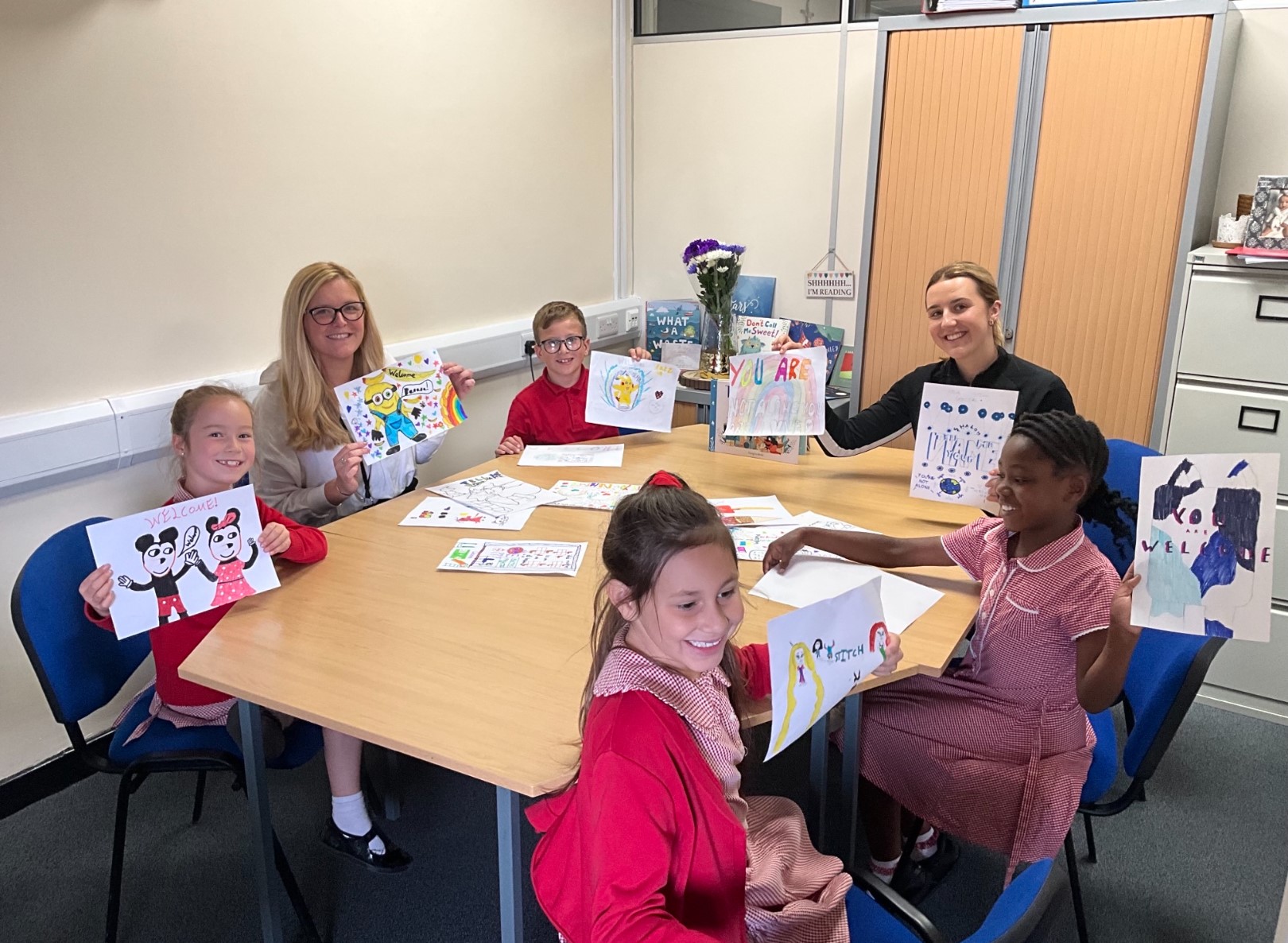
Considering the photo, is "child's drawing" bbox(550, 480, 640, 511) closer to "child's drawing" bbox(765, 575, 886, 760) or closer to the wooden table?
the wooden table

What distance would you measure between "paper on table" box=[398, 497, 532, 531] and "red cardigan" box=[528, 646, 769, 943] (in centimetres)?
98

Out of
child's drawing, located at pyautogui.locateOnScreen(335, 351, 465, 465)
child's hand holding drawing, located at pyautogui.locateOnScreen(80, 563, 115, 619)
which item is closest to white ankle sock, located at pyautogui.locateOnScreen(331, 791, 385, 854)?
child's hand holding drawing, located at pyautogui.locateOnScreen(80, 563, 115, 619)

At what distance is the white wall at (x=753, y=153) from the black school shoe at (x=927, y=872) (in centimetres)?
223

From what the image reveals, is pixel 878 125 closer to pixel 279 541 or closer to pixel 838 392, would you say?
pixel 838 392

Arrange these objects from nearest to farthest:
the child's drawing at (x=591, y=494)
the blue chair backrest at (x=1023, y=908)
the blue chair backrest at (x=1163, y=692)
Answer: the blue chair backrest at (x=1023, y=908), the blue chair backrest at (x=1163, y=692), the child's drawing at (x=591, y=494)

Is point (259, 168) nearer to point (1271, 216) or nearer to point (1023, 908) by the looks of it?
point (1023, 908)

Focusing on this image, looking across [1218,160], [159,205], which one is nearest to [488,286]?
[159,205]

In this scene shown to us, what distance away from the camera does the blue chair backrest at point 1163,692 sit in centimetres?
150

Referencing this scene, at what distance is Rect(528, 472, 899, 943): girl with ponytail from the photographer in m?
1.05

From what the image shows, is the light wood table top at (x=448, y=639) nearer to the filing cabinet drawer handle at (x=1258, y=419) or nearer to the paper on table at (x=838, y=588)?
the paper on table at (x=838, y=588)

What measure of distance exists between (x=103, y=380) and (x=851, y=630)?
2.01 m

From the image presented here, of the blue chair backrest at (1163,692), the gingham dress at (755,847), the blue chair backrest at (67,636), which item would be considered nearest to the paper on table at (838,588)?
the blue chair backrest at (1163,692)

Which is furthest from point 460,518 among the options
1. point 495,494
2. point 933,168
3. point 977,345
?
point 933,168

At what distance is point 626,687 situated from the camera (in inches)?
46.3
